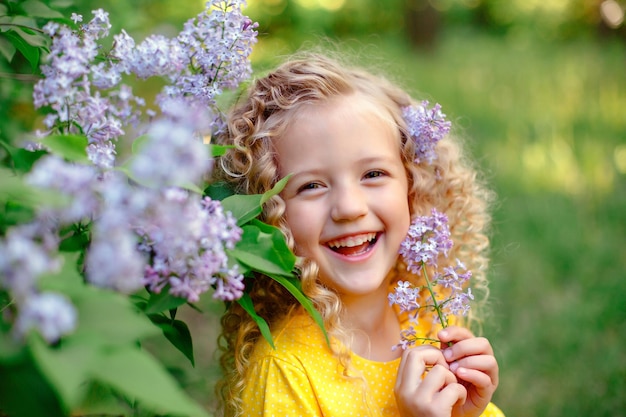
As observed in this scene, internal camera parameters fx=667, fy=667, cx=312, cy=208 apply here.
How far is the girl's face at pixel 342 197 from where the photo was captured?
1838 millimetres

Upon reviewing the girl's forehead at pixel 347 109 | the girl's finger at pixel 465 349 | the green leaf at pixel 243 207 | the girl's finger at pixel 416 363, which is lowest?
the girl's finger at pixel 416 363

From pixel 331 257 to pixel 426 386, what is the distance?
17.2 inches

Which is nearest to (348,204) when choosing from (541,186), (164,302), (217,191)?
(217,191)

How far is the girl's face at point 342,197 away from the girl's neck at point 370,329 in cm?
14

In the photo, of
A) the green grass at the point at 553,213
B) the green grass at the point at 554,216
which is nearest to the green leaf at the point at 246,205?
the green grass at the point at 553,213

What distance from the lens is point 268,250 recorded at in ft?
4.44

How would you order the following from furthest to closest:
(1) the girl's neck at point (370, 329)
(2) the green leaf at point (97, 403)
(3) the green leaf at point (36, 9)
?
1. (1) the girl's neck at point (370, 329)
2. (3) the green leaf at point (36, 9)
3. (2) the green leaf at point (97, 403)

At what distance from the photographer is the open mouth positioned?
186 cm

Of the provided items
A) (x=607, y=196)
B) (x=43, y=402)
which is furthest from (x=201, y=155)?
(x=607, y=196)

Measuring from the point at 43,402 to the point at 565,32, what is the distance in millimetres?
11059

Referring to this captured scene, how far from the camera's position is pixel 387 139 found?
201 centimetres

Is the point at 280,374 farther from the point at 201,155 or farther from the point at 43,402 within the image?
the point at 201,155

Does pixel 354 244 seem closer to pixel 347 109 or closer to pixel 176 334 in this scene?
pixel 347 109

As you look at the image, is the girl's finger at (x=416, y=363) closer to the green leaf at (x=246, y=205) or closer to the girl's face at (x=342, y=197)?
the girl's face at (x=342, y=197)
